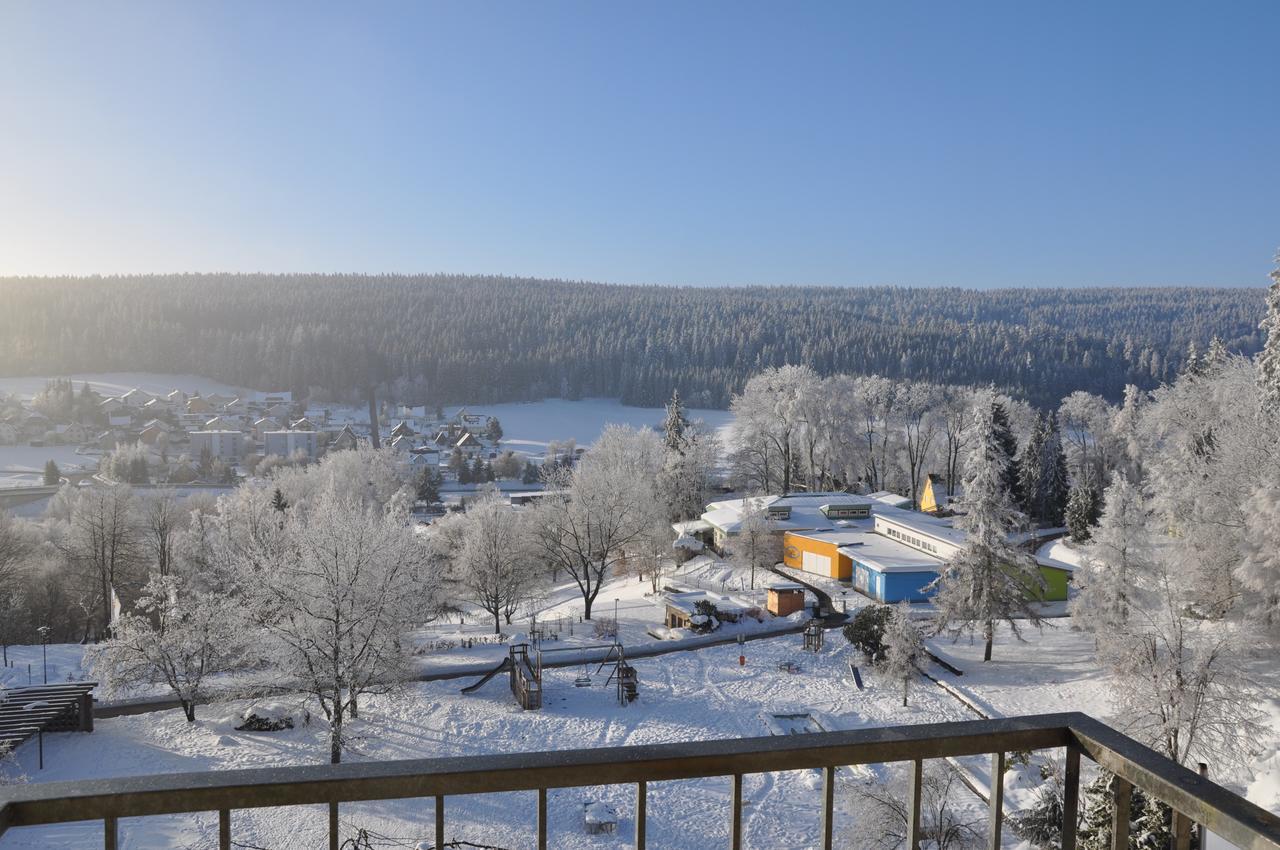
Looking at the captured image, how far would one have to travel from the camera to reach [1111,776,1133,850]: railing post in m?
2.46

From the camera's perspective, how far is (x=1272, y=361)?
1072 inches

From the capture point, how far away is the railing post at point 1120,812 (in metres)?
2.46

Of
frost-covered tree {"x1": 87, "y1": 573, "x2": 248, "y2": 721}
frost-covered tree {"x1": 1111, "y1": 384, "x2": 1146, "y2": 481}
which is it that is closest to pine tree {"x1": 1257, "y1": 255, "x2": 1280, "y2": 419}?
frost-covered tree {"x1": 1111, "y1": 384, "x2": 1146, "y2": 481}

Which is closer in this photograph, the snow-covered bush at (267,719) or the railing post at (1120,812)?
the railing post at (1120,812)

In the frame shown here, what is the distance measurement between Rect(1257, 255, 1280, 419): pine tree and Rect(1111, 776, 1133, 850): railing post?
2985 cm

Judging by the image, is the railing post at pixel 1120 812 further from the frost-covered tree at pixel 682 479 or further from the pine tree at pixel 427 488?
the pine tree at pixel 427 488

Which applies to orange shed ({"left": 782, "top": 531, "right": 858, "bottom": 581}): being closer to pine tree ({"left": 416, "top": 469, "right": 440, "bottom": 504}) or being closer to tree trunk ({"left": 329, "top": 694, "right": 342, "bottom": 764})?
tree trunk ({"left": 329, "top": 694, "right": 342, "bottom": 764})

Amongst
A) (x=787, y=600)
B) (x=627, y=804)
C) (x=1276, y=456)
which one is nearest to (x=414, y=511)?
(x=787, y=600)

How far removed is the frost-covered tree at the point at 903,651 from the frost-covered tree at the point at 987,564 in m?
3.59

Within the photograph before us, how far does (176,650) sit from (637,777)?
25.7 metres

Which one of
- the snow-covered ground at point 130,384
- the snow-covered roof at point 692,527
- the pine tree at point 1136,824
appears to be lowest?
the snow-covered roof at point 692,527

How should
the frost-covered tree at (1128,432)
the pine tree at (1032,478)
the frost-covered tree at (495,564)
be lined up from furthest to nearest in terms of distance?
the frost-covered tree at (1128,432)
the pine tree at (1032,478)
the frost-covered tree at (495,564)

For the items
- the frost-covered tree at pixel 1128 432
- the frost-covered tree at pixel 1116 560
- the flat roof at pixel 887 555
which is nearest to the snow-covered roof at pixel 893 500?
the flat roof at pixel 887 555

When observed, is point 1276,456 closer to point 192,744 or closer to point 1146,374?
point 192,744
